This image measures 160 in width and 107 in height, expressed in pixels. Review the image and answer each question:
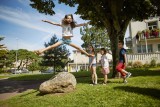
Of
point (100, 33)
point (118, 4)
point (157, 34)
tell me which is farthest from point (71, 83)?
point (100, 33)

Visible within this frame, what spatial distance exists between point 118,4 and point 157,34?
81.7ft

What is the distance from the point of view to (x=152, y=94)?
7363 mm

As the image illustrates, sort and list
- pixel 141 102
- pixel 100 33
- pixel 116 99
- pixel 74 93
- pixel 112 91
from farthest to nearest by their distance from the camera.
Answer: pixel 100 33, pixel 74 93, pixel 112 91, pixel 116 99, pixel 141 102

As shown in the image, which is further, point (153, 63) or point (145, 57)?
point (145, 57)

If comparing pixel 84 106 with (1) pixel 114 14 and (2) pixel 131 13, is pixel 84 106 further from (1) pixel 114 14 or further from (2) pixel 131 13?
(2) pixel 131 13

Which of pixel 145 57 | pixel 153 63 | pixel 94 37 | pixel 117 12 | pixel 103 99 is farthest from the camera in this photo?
pixel 94 37

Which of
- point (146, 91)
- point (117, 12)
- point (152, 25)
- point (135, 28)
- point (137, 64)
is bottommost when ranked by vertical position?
point (146, 91)

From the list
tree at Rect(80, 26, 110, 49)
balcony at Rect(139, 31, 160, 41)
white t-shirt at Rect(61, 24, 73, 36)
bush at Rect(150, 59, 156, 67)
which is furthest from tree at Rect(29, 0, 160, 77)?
tree at Rect(80, 26, 110, 49)

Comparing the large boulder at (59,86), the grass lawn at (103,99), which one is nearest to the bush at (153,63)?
the grass lawn at (103,99)

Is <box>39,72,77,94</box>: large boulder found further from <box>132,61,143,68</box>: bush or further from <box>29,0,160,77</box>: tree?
<box>132,61,143,68</box>: bush

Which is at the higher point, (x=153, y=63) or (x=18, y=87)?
(x=153, y=63)

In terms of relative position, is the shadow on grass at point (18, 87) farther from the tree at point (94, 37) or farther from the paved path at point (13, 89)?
the tree at point (94, 37)

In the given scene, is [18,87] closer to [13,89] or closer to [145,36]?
[13,89]

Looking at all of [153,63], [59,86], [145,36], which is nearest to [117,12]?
[59,86]
